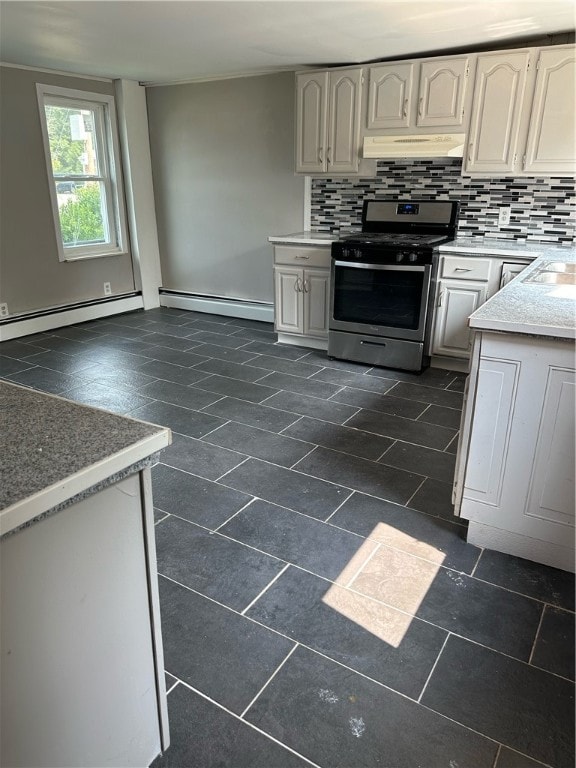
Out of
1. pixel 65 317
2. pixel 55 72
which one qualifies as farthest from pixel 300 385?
pixel 55 72

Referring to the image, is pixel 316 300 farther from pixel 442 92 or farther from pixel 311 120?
pixel 442 92

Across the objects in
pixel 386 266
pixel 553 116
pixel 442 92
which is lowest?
pixel 386 266

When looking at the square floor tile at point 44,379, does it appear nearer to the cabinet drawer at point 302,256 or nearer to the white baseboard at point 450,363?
the cabinet drawer at point 302,256

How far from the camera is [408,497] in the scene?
2.40 meters

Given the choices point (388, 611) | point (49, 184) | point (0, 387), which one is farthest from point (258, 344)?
point (0, 387)

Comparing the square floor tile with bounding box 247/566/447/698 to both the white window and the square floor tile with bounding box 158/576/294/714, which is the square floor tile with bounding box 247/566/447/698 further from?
the white window

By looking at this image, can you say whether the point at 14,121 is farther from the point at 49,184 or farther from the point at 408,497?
the point at 408,497

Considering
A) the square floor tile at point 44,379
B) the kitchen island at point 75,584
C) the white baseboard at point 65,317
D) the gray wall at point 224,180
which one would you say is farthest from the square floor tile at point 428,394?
the white baseboard at point 65,317

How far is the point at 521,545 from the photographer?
2.01 m

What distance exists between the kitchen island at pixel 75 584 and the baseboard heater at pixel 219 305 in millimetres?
4103

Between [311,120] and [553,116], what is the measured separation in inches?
67.1

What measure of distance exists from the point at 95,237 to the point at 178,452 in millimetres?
3363

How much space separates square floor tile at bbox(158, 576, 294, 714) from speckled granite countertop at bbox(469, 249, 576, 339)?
123cm

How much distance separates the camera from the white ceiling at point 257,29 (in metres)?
2.75
